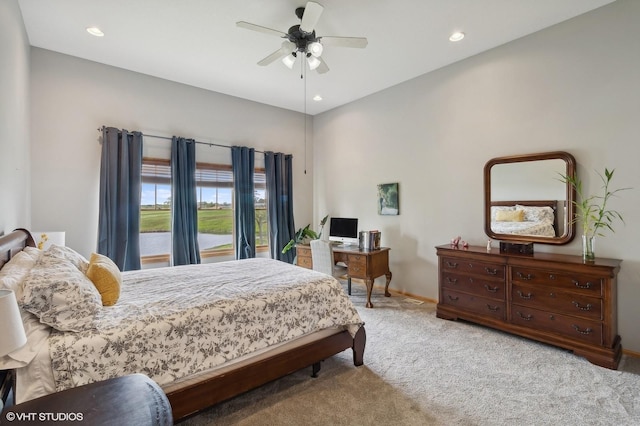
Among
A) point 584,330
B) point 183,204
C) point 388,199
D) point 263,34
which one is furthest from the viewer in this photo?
point 388,199

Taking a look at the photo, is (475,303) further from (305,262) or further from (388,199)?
(305,262)

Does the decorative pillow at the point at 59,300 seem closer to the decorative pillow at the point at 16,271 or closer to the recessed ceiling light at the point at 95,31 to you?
the decorative pillow at the point at 16,271

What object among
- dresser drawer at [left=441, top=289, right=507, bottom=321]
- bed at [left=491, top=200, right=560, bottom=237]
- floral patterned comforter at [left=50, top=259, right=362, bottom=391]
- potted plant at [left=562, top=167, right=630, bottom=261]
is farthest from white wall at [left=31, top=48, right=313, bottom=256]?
potted plant at [left=562, top=167, right=630, bottom=261]

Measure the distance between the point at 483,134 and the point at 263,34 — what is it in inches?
109

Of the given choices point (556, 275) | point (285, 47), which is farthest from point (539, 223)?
point (285, 47)

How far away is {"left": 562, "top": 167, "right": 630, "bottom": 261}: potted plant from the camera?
2.74m

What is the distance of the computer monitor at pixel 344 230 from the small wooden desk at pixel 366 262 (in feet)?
0.64

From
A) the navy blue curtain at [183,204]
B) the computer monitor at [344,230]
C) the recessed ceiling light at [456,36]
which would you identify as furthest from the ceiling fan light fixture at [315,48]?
the computer monitor at [344,230]

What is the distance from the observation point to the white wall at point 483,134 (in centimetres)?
270

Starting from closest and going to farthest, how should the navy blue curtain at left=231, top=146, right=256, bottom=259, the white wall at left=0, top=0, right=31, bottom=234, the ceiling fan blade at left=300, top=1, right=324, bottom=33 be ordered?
the white wall at left=0, top=0, right=31, bottom=234 → the ceiling fan blade at left=300, top=1, right=324, bottom=33 → the navy blue curtain at left=231, top=146, right=256, bottom=259

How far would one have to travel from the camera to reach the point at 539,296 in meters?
2.83

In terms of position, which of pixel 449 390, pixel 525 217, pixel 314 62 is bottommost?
pixel 449 390

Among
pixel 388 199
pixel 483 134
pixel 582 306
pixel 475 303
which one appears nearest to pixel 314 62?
pixel 483 134

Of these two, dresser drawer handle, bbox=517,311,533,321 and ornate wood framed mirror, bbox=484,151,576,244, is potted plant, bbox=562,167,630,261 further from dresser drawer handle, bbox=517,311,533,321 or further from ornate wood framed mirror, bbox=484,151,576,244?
dresser drawer handle, bbox=517,311,533,321
